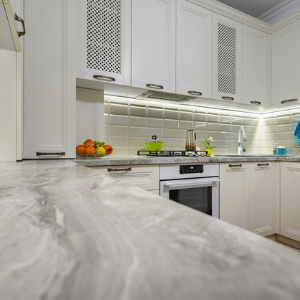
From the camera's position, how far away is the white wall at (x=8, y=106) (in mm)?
1246

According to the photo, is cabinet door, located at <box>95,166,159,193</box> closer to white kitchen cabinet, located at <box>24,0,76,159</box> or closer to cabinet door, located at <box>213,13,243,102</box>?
Result: white kitchen cabinet, located at <box>24,0,76,159</box>

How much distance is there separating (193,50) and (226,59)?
454 millimetres

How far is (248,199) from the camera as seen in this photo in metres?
2.10

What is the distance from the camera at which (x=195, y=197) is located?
5.93ft

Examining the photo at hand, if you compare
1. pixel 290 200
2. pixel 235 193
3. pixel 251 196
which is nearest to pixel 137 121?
pixel 235 193

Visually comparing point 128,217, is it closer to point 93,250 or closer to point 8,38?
point 93,250

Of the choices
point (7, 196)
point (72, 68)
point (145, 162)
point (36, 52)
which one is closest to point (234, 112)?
point (145, 162)

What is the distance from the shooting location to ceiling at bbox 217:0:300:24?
104 inches

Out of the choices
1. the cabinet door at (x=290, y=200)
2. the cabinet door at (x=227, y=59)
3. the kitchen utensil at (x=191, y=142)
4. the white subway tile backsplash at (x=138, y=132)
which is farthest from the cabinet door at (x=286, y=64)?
the white subway tile backsplash at (x=138, y=132)

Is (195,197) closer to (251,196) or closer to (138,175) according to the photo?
(138,175)

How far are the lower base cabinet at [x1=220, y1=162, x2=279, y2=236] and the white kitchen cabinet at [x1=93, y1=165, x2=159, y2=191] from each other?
660mm

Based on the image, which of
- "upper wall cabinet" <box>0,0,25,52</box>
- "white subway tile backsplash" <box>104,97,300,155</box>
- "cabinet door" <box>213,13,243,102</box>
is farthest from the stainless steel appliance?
"upper wall cabinet" <box>0,0,25,52</box>

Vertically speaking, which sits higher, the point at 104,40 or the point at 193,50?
the point at 193,50

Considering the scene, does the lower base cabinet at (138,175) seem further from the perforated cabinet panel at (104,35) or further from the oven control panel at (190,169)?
the perforated cabinet panel at (104,35)
